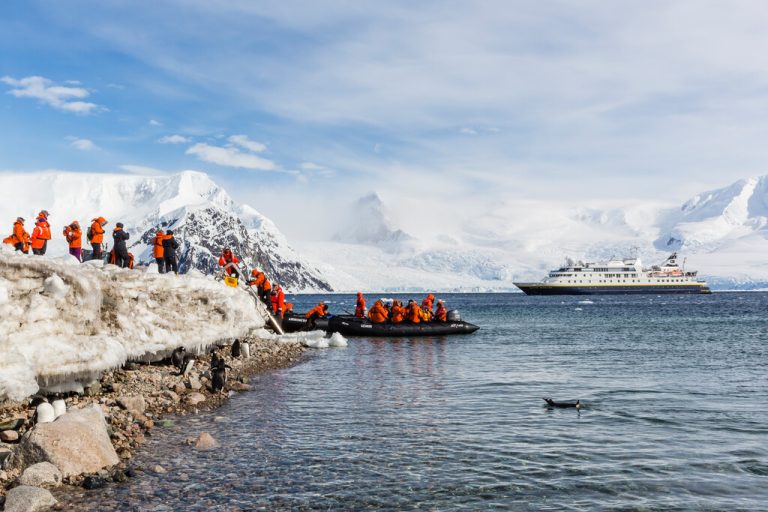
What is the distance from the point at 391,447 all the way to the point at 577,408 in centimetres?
645

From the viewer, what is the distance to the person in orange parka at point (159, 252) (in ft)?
79.8

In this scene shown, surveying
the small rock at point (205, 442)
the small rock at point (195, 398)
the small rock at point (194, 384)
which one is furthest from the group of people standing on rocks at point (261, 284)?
the small rock at point (205, 442)

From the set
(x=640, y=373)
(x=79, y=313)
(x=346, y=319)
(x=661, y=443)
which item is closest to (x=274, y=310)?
(x=346, y=319)

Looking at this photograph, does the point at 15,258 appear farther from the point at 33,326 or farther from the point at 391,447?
the point at 391,447

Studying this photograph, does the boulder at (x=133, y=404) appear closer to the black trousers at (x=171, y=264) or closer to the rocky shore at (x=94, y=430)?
the rocky shore at (x=94, y=430)

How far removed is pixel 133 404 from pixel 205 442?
9.58ft

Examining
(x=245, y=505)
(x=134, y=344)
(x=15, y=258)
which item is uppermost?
(x=15, y=258)

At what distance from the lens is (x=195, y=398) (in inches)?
697

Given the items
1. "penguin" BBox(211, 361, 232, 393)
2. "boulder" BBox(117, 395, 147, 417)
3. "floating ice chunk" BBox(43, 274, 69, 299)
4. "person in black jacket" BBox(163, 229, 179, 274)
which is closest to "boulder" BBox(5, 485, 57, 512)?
"boulder" BBox(117, 395, 147, 417)

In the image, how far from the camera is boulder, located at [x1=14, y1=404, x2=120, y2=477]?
1080cm

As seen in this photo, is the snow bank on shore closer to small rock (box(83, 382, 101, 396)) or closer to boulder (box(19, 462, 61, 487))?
small rock (box(83, 382, 101, 396))

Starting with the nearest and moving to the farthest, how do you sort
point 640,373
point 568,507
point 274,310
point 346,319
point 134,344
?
point 568,507 < point 134,344 < point 640,373 < point 274,310 < point 346,319

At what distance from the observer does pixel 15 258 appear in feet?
46.6

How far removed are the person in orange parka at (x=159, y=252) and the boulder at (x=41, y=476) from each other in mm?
14201
